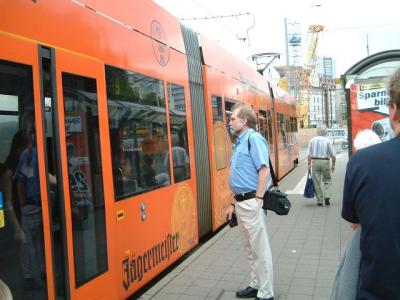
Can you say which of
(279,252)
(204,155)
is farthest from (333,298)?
(204,155)

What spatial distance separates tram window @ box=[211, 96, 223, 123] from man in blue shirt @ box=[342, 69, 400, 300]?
19.3 ft

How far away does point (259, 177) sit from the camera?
448 cm

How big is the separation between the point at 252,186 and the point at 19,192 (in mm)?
2112

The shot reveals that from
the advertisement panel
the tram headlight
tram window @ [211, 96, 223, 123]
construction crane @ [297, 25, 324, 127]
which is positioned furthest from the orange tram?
construction crane @ [297, 25, 324, 127]

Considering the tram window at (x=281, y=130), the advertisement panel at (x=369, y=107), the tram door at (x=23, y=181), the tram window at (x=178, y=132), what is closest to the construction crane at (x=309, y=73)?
the tram window at (x=281, y=130)

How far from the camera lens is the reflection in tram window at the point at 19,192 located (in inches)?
121

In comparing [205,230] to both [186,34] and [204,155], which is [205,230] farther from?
[186,34]

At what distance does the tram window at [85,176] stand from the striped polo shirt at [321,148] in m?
7.74

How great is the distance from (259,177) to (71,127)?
168cm

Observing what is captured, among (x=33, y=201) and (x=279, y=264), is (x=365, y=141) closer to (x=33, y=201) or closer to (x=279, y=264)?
(x=279, y=264)

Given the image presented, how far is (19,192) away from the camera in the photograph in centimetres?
314

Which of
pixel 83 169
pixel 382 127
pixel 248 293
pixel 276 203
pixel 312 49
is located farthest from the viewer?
pixel 312 49

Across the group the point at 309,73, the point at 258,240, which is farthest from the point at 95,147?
the point at 309,73

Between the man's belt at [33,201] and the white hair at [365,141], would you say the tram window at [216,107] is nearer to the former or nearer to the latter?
the white hair at [365,141]
